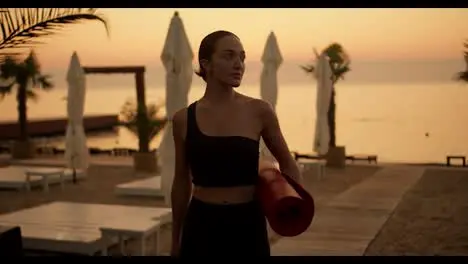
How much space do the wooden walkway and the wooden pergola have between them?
6419mm

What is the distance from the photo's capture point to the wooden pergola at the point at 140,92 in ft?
51.4

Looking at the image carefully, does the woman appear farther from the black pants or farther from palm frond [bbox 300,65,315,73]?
palm frond [bbox 300,65,315,73]

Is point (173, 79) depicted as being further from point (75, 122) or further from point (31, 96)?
point (31, 96)

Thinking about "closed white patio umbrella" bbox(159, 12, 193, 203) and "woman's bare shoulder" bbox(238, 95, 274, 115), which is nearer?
"woman's bare shoulder" bbox(238, 95, 274, 115)

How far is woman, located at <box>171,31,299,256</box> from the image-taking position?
1.80m

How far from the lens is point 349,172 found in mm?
14555

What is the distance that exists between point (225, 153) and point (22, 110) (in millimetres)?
19390

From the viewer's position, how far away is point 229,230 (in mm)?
1816

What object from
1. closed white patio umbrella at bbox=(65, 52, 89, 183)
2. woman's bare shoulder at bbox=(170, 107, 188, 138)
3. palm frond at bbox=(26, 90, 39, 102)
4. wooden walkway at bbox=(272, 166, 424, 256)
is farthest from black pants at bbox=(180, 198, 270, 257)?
palm frond at bbox=(26, 90, 39, 102)

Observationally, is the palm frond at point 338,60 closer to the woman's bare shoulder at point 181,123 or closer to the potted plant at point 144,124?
the potted plant at point 144,124

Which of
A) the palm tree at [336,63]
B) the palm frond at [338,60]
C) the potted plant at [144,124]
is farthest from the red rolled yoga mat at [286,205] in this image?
the palm frond at [338,60]

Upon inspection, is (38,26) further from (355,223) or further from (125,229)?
(355,223)
